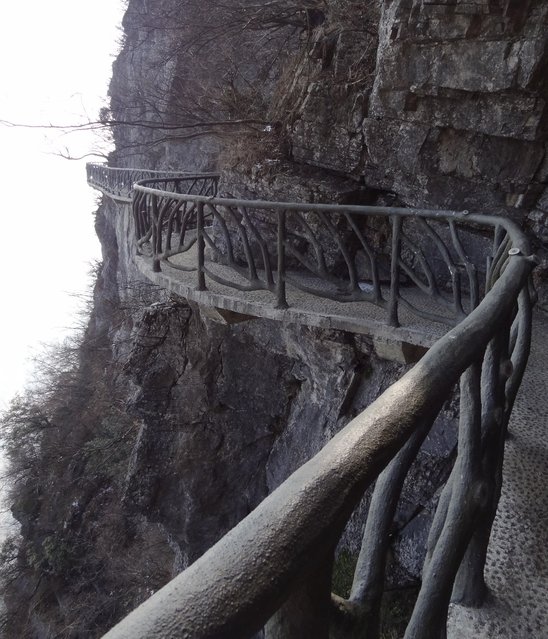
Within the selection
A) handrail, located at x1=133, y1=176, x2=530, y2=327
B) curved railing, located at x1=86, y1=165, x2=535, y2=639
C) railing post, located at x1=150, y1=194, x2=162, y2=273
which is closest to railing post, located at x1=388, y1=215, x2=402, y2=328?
handrail, located at x1=133, y1=176, x2=530, y2=327

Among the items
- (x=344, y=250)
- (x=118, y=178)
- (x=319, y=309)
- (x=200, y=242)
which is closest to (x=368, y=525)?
(x=344, y=250)

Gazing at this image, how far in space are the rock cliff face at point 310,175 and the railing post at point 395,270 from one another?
1.13 m

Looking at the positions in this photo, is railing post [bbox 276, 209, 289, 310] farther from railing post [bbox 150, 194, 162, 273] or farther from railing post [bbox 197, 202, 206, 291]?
railing post [bbox 150, 194, 162, 273]

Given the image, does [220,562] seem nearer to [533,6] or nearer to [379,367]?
[379,367]

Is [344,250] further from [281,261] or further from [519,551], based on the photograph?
[519,551]

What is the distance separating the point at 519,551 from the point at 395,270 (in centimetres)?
199

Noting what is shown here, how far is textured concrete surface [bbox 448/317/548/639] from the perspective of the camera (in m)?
1.23

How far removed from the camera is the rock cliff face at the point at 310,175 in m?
3.93

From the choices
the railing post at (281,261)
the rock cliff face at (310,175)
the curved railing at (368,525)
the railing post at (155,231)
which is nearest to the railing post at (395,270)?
the railing post at (281,261)

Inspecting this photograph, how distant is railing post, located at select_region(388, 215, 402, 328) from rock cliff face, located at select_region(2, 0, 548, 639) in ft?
3.72

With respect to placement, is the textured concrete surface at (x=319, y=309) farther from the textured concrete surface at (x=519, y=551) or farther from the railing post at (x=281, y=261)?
the textured concrete surface at (x=519, y=551)

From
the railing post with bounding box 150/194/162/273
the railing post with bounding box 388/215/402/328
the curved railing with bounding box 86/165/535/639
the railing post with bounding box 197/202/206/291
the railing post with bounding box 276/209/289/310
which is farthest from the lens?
the railing post with bounding box 150/194/162/273

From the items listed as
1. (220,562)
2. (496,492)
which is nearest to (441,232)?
(496,492)

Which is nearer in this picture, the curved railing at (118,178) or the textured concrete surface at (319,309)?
the textured concrete surface at (319,309)
